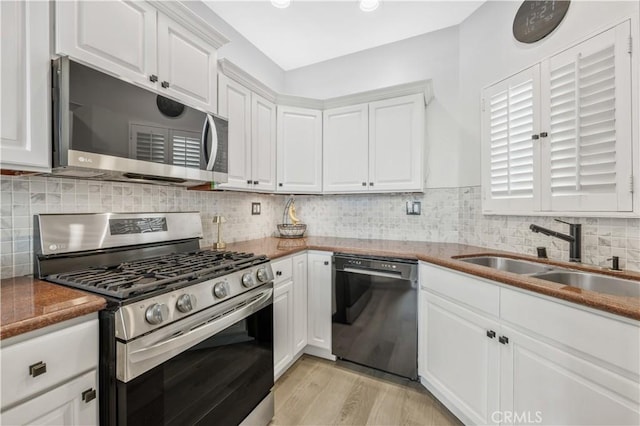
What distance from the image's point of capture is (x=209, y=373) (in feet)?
4.04

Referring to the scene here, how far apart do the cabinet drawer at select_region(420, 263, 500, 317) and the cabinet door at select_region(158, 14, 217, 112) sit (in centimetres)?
181

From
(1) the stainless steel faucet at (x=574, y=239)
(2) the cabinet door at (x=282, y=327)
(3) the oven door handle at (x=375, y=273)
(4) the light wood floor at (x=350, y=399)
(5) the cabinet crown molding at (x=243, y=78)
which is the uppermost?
(5) the cabinet crown molding at (x=243, y=78)

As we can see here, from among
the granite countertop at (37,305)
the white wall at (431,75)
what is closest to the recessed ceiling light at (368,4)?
the white wall at (431,75)

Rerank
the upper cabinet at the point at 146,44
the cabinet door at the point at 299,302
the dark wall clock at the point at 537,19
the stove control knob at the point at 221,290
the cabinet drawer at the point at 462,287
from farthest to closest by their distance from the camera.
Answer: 1. the cabinet door at the point at 299,302
2. the dark wall clock at the point at 537,19
3. the cabinet drawer at the point at 462,287
4. the stove control knob at the point at 221,290
5. the upper cabinet at the point at 146,44

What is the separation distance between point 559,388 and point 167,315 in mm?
1559

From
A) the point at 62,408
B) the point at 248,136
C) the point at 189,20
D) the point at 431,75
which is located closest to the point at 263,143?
the point at 248,136

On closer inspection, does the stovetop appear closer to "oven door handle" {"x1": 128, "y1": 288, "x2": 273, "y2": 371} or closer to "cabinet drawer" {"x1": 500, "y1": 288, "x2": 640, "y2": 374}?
"oven door handle" {"x1": 128, "y1": 288, "x2": 273, "y2": 371}

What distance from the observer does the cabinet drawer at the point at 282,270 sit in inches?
74.4

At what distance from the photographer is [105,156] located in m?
1.17

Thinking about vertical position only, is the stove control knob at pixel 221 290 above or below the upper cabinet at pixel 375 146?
below

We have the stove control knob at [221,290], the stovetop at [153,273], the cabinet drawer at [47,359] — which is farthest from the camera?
the stove control knob at [221,290]

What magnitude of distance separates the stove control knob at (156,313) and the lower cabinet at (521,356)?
4.89ft

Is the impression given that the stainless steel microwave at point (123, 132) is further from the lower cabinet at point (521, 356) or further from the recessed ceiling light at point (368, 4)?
the lower cabinet at point (521, 356)

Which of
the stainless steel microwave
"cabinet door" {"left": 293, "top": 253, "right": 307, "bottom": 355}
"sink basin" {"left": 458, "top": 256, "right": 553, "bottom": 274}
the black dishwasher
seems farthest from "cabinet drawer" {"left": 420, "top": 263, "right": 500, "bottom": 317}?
the stainless steel microwave
